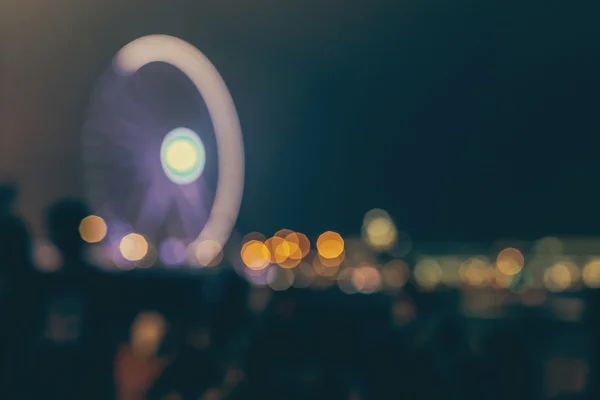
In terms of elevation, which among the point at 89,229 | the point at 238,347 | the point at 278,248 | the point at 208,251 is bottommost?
the point at 238,347

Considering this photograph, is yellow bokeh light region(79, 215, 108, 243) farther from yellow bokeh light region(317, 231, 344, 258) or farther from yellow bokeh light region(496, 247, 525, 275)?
yellow bokeh light region(317, 231, 344, 258)

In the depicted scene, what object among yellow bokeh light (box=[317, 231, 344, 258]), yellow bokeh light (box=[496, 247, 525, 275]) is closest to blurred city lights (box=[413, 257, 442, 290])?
yellow bokeh light (box=[496, 247, 525, 275])

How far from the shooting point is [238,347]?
2166mm

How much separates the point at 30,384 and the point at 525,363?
1240mm

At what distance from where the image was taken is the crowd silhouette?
206 cm

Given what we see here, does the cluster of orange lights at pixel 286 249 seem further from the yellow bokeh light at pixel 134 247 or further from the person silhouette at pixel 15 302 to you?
the person silhouette at pixel 15 302

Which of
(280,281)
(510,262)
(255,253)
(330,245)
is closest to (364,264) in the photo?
(280,281)

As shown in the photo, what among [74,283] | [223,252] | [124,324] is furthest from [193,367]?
[223,252]

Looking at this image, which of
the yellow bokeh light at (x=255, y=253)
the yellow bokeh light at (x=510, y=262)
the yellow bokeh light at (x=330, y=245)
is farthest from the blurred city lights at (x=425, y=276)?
the yellow bokeh light at (x=330, y=245)

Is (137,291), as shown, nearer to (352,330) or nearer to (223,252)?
(352,330)

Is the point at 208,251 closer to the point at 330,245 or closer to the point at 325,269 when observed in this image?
the point at 325,269

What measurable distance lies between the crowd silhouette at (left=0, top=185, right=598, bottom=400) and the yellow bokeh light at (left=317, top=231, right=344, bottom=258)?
9.58 metres

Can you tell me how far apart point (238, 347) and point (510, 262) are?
25.3 feet

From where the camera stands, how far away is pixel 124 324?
2.21 m
